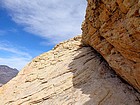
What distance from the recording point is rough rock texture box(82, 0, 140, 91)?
14.5 meters

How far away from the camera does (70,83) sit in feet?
76.1

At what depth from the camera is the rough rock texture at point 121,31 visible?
14523mm

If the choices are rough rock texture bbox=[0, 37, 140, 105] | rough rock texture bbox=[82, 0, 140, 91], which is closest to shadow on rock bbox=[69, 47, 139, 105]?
rough rock texture bbox=[0, 37, 140, 105]

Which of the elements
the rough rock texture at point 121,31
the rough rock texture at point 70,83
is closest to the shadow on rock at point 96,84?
the rough rock texture at point 70,83

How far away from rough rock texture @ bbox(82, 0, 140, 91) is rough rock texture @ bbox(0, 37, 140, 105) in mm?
2399

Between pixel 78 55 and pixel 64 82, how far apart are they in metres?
5.58

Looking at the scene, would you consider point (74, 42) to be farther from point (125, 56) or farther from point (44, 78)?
point (125, 56)

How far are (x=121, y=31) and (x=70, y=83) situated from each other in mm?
9367

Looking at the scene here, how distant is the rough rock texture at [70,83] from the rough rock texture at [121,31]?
240 cm

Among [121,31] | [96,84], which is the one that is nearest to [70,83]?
[96,84]

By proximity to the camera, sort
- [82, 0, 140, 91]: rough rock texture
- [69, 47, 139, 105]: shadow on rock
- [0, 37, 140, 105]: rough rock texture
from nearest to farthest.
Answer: [82, 0, 140, 91]: rough rock texture
[69, 47, 139, 105]: shadow on rock
[0, 37, 140, 105]: rough rock texture

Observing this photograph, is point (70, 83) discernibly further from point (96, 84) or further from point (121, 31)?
point (121, 31)

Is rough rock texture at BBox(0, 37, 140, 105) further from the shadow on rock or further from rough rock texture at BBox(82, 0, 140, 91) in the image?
rough rock texture at BBox(82, 0, 140, 91)

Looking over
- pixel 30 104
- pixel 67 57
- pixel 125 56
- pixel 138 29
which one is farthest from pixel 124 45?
pixel 67 57
